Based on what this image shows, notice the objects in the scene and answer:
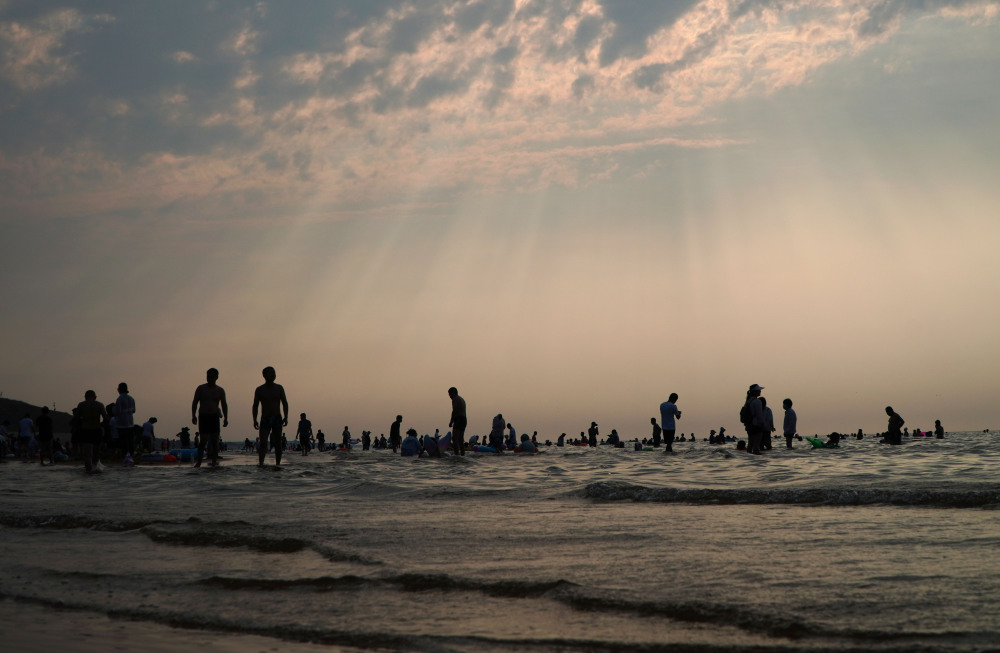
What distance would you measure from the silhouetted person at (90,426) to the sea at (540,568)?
6.78 metres

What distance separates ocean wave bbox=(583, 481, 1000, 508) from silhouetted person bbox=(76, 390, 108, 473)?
11.5 metres

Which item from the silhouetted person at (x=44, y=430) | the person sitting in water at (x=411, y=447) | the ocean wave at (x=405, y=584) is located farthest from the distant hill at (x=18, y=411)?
the ocean wave at (x=405, y=584)

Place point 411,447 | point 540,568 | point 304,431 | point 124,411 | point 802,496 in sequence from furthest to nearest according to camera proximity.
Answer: point 304,431 → point 411,447 → point 124,411 → point 802,496 → point 540,568

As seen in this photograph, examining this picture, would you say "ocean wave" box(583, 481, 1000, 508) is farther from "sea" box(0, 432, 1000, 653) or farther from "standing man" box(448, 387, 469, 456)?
"standing man" box(448, 387, 469, 456)

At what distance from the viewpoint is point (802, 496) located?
31.0 ft

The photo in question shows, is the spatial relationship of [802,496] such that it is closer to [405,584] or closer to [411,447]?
[405,584]

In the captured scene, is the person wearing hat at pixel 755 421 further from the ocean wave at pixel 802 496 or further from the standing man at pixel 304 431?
the standing man at pixel 304 431

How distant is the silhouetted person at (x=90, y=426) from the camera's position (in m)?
16.4

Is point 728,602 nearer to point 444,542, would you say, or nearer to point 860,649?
point 860,649

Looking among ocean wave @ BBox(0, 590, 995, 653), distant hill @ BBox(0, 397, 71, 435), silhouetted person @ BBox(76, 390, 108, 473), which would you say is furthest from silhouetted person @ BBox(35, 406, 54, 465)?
distant hill @ BBox(0, 397, 71, 435)

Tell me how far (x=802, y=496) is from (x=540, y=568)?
5644mm

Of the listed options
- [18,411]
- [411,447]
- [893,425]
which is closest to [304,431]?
[411,447]

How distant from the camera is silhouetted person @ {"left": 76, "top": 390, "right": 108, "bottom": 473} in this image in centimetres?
1644

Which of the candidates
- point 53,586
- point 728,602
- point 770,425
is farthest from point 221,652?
point 770,425
